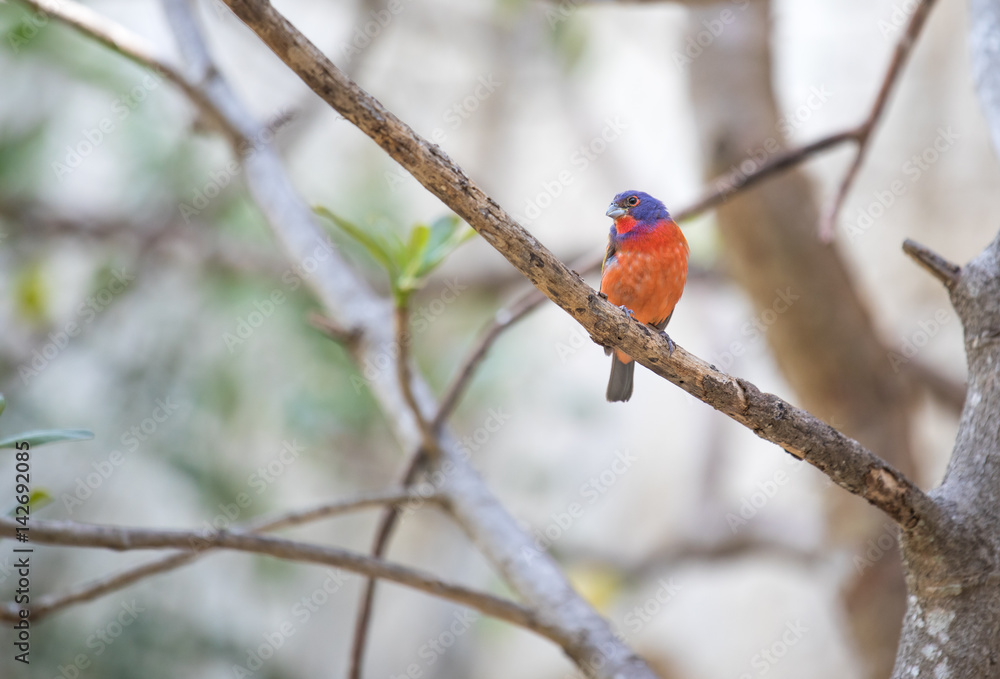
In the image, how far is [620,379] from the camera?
2.79 metres

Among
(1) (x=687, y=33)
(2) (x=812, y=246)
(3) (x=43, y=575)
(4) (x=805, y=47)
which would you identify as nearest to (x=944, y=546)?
(2) (x=812, y=246)

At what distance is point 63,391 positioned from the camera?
6340mm

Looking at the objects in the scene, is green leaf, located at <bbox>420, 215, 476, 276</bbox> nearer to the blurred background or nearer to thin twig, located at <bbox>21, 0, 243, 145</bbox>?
the blurred background

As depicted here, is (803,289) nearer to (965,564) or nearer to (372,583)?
(965,564)

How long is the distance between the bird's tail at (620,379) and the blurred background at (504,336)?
436mm

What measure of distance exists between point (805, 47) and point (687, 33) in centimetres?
647

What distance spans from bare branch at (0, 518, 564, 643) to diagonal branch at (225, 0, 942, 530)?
94 cm

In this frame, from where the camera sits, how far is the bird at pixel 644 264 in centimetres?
243

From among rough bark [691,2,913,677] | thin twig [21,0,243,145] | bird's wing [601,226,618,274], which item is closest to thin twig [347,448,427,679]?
bird's wing [601,226,618,274]

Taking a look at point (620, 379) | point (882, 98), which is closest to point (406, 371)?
point (620, 379)

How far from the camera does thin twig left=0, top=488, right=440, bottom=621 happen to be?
80.4 inches

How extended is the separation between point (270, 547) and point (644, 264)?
1.38 meters

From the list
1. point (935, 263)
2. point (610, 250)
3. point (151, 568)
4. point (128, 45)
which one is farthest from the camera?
point (128, 45)

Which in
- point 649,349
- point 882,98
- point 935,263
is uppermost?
point 882,98
